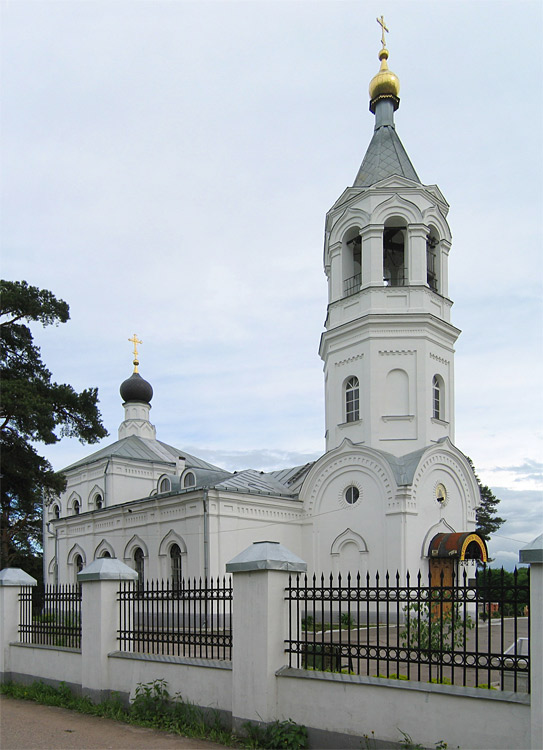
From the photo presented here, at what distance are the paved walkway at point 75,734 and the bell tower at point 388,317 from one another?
12135 millimetres

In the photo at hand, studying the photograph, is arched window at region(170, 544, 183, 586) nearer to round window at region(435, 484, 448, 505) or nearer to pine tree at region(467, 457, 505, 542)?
round window at region(435, 484, 448, 505)

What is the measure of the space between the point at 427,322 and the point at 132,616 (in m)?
12.9

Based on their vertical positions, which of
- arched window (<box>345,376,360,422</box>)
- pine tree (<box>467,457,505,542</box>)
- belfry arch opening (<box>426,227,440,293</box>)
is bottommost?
pine tree (<box>467,457,505,542</box>)

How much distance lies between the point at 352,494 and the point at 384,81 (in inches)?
505

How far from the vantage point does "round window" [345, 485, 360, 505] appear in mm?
19359

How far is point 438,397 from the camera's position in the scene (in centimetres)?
2022

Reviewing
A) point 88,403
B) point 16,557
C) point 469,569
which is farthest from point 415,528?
point 16,557

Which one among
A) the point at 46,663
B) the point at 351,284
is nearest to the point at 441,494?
the point at 351,284

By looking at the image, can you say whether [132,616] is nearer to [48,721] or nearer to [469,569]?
[48,721]

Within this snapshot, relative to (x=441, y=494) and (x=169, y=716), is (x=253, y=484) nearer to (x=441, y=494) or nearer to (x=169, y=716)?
(x=441, y=494)

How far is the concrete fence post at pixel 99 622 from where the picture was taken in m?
9.07

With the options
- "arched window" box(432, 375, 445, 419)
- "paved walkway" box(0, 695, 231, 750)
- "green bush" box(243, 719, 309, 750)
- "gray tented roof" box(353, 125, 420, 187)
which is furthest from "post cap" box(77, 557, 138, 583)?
"gray tented roof" box(353, 125, 420, 187)

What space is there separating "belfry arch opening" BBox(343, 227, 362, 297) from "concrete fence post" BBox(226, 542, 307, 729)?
1424cm

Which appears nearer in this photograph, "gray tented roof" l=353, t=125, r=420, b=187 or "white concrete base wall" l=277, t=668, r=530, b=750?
"white concrete base wall" l=277, t=668, r=530, b=750
